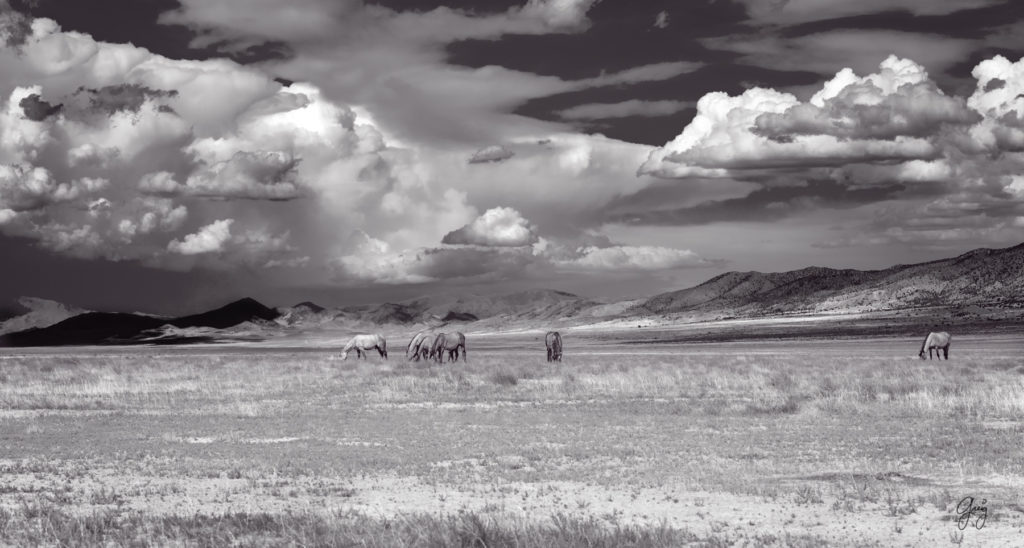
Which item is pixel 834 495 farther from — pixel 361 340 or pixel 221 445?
pixel 361 340

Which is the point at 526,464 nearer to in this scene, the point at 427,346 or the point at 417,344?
the point at 427,346

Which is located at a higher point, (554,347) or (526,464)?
(554,347)

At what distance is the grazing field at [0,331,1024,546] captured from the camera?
12.1 m

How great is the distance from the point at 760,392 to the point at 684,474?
1791cm

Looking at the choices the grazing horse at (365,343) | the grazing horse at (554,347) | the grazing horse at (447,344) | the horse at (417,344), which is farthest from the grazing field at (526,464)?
the grazing horse at (365,343)

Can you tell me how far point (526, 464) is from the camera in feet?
59.3

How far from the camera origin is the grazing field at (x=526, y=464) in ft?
39.6

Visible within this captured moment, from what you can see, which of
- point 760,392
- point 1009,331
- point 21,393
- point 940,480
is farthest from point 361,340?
point 1009,331
